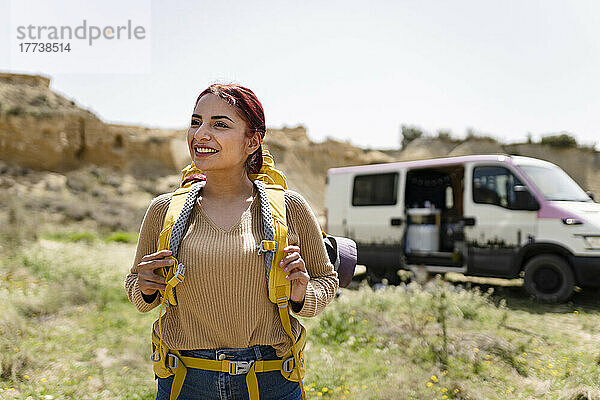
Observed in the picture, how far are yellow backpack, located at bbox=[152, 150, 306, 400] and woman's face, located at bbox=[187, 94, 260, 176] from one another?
0.14 meters

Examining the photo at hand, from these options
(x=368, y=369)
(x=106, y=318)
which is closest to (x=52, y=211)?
(x=106, y=318)

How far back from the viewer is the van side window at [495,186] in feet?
24.8

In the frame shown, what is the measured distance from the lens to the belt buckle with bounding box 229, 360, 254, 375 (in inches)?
61.4

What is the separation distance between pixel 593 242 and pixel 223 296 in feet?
22.3

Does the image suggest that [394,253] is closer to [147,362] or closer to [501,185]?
[501,185]

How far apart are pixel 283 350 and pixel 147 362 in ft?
12.7

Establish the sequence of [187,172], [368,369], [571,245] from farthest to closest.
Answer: [571,245], [368,369], [187,172]

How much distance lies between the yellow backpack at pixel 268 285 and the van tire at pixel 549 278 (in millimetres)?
6481

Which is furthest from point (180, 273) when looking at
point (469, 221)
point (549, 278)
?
point (469, 221)

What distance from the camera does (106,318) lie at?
631 cm

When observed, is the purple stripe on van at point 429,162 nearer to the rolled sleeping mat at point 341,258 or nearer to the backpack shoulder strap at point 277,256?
the rolled sleeping mat at point 341,258

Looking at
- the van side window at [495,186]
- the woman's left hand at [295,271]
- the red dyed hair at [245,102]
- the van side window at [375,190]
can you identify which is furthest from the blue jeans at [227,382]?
the van side window at [375,190]

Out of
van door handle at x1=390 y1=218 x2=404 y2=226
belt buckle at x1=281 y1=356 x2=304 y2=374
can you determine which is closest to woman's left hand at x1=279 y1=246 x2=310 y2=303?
belt buckle at x1=281 y1=356 x2=304 y2=374

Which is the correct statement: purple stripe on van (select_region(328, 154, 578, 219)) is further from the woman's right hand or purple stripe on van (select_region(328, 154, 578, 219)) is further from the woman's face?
the woman's right hand
